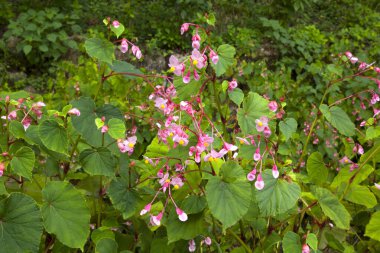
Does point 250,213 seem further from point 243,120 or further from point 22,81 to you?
point 22,81

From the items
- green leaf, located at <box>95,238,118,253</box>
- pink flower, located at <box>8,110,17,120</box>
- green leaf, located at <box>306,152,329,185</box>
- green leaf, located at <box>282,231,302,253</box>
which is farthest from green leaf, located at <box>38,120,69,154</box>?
green leaf, located at <box>306,152,329,185</box>

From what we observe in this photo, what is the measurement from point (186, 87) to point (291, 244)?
0.50 meters

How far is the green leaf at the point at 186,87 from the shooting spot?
1198 mm

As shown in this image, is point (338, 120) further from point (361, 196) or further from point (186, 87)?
point (186, 87)

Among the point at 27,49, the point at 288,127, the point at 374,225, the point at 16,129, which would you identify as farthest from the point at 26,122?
the point at 27,49

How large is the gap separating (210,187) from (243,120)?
23 cm

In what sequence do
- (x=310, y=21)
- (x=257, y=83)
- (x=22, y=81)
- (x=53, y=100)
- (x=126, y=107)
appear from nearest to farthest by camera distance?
(x=126, y=107)
(x=53, y=100)
(x=257, y=83)
(x=22, y=81)
(x=310, y=21)

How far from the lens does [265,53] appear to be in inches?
184

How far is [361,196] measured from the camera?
1347 mm

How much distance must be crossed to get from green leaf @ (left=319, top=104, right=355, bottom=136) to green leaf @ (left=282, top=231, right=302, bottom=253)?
423 mm

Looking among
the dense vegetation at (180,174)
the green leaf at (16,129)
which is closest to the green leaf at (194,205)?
the dense vegetation at (180,174)

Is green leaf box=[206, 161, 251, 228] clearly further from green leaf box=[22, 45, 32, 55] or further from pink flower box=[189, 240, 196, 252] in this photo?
green leaf box=[22, 45, 32, 55]

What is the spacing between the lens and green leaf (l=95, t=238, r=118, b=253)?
43.5 inches

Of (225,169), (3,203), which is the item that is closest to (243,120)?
(225,169)
